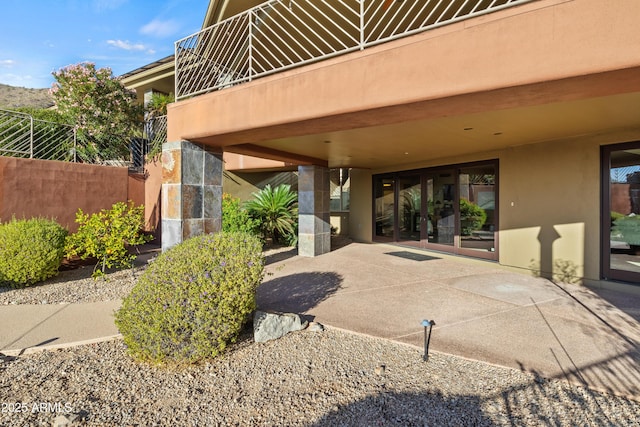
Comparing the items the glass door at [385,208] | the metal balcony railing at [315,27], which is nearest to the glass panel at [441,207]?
the glass door at [385,208]

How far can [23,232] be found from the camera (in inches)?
215

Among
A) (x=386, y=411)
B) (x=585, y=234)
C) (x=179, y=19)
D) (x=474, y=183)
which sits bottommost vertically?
(x=386, y=411)

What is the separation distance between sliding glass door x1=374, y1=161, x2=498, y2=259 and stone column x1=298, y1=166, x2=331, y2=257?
3.02 meters

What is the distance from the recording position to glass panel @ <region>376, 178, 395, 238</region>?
36.5 feet

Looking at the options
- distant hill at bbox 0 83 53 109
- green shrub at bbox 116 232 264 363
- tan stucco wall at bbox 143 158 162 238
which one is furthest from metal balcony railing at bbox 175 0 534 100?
distant hill at bbox 0 83 53 109

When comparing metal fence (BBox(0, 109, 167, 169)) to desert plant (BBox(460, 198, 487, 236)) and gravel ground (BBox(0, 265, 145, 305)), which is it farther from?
desert plant (BBox(460, 198, 487, 236))

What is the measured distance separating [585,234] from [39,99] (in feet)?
121

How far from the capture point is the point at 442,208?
9.16 metres

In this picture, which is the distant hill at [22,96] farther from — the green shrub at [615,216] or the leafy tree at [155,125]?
the green shrub at [615,216]

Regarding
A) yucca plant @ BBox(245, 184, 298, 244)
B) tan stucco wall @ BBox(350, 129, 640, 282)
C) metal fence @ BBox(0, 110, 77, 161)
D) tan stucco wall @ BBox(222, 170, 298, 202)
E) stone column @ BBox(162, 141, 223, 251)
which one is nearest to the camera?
stone column @ BBox(162, 141, 223, 251)

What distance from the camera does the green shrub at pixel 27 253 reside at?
528 centimetres

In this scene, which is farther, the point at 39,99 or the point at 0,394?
the point at 39,99

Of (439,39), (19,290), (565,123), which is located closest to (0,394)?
(19,290)

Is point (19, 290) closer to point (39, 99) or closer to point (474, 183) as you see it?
point (474, 183)
